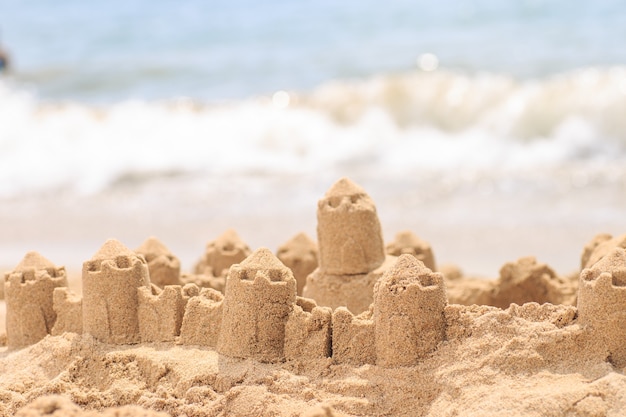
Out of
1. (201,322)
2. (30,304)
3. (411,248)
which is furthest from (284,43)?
(201,322)

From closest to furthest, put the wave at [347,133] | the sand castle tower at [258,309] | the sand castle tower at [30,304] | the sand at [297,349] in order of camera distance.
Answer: the sand at [297,349] → the sand castle tower at [258,309] → the sand castle tower at [30,304] → the wave at [347,133]

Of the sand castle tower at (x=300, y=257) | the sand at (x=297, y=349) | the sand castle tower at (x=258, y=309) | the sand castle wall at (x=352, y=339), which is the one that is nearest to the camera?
the sand at (x=297, y=349)

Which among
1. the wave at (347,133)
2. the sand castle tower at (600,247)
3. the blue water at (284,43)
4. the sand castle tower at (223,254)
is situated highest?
the blue water at (284,43)

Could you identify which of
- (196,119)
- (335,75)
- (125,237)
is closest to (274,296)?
(125,237)

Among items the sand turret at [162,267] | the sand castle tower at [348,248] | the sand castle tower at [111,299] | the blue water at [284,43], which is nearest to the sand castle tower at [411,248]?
the sand castle tower at [348,248]

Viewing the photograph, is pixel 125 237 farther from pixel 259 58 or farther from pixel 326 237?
pixel 259 58

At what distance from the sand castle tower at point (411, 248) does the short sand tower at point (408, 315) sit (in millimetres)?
2631

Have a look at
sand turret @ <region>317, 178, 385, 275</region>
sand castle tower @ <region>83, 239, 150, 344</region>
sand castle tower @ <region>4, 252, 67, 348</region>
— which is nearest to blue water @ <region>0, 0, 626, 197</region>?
sand turret @ <region>317, 178, 385, 275</region>

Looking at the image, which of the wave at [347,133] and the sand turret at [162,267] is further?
the wave at [347,133]

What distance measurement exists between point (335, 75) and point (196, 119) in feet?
13.4

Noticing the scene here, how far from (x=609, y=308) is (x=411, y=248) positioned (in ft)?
10.2

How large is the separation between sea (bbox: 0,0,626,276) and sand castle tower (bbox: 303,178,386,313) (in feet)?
16.8

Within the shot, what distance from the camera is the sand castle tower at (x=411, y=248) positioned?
8906 millimetres

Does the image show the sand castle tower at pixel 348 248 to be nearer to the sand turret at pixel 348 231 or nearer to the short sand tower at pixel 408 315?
the sand turret at pixel 348 231
